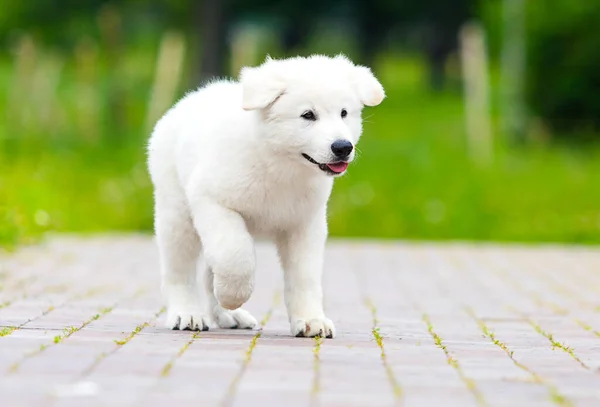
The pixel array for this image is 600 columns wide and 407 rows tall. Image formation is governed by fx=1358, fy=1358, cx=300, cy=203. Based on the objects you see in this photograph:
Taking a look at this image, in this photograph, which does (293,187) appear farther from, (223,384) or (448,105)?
(448,105)

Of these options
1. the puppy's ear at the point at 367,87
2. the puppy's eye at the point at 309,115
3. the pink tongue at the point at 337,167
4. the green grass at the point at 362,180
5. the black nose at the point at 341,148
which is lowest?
the green grass at the point at 362,180

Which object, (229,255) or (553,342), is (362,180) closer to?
(553,342)

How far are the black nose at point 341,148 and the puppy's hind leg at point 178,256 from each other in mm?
1191

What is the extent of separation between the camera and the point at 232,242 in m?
6.92

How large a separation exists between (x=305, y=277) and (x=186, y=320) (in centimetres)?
71

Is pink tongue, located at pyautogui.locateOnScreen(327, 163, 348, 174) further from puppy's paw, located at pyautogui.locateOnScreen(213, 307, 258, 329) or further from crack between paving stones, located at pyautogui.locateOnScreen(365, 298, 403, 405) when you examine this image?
puppy's paw, located at pyautogui.locateOnScreen(213, 307, 258, 329)

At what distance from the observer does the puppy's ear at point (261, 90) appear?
6953 millimetres

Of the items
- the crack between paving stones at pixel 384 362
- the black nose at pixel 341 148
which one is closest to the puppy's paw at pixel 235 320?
the crack between paving stones at pixel 384 362

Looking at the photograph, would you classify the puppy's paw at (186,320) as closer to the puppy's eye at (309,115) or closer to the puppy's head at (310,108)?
the puppy's head at (310,108)

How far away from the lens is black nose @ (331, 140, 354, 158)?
22.2 ft

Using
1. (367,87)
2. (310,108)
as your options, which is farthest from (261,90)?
(367,87)

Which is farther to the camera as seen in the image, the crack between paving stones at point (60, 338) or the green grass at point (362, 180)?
the green grass at point (362, 180)

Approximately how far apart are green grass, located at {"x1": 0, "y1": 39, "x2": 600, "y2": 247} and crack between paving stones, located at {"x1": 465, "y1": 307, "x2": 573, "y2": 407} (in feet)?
17.7

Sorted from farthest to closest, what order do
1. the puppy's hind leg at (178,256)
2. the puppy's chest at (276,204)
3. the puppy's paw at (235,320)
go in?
1. the puppy's paw at (235,320)
2. the puppy's hind leg at (178,256)
3. the puppy's chest at (276,204)
